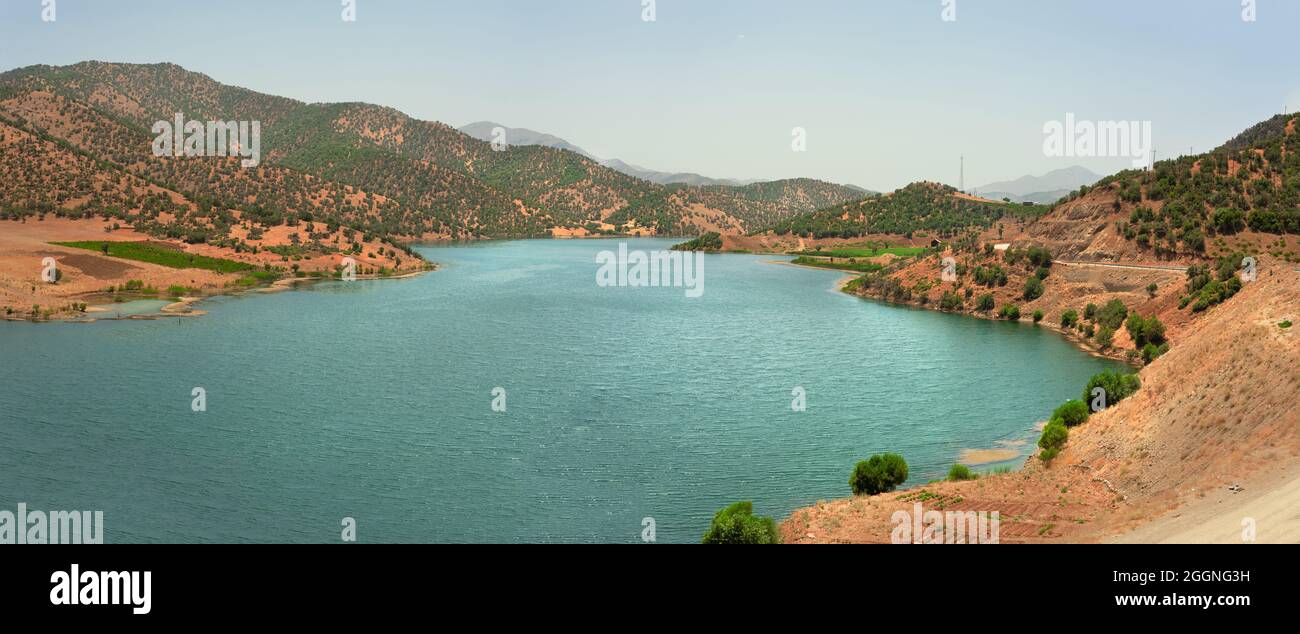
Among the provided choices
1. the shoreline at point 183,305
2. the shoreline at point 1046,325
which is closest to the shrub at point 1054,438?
the shoreline at point 1046,325

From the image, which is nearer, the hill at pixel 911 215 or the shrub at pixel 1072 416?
the shrub at pixel 1072 416

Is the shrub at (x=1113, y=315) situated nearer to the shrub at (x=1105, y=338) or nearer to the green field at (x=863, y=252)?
the shrub at (x=1105, y=338)

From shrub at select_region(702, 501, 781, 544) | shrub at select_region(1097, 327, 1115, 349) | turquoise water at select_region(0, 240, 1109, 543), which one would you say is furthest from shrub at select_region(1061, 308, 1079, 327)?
shrub at select_region(702, 501, 781, 544)

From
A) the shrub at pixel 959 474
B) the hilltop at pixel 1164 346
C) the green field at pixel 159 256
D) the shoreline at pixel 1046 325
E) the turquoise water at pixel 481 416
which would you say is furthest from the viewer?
the green field at pixel 159 256

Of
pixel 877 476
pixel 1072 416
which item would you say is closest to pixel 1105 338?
pixel 1072 416

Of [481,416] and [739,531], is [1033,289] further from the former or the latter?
[739,531]

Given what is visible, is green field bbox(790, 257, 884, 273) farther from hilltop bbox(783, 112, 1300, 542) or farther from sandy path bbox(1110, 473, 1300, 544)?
sandy path bbox(1110, 473, 1300, 544)
